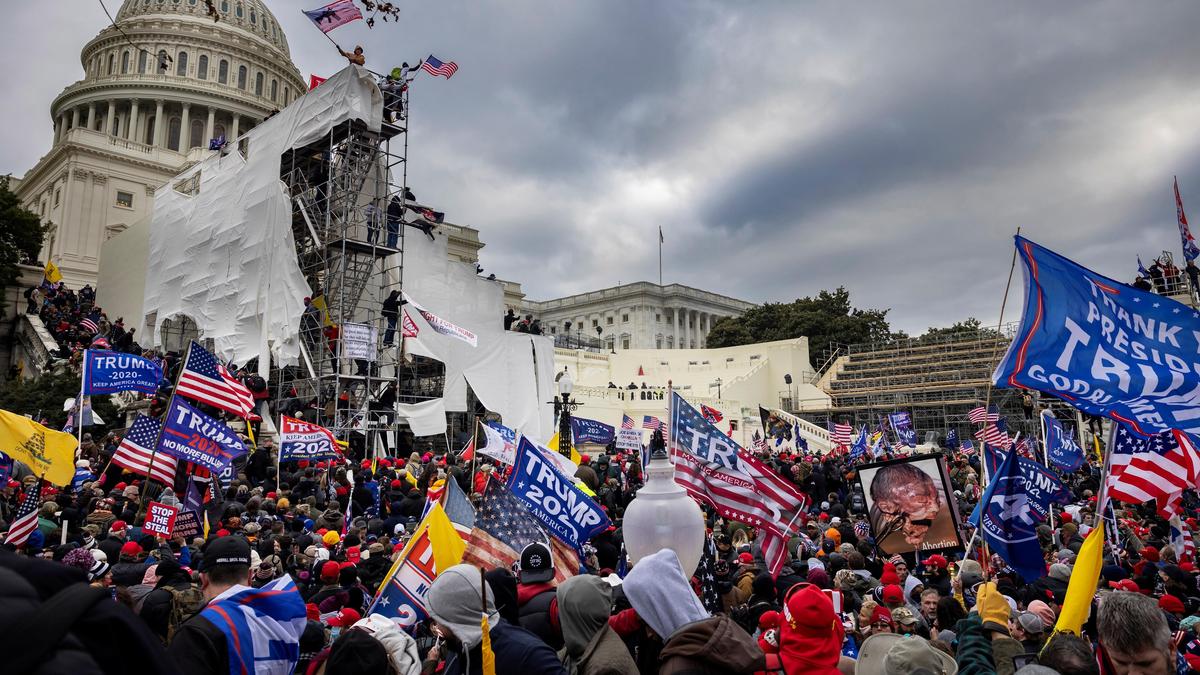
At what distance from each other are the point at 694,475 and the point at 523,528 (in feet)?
6.90

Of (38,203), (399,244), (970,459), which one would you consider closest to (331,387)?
(399,244)

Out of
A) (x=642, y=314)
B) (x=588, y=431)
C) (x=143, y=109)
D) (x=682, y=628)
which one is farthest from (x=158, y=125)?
(x=682, y=628)

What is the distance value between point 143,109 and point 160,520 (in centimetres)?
6837

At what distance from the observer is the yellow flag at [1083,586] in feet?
14.2

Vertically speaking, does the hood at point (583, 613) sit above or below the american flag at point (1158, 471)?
below

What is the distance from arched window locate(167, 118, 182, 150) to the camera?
63750mm

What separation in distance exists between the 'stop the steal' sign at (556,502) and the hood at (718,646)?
319 cm

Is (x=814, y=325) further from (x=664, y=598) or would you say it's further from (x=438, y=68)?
(x=664, y=598)

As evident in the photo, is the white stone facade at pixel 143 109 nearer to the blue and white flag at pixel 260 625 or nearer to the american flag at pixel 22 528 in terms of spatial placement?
the american flag at pixel 22 528

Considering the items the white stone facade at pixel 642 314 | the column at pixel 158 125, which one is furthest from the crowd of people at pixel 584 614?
the white stone facade at pixel 642 314

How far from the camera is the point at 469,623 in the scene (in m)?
3.31

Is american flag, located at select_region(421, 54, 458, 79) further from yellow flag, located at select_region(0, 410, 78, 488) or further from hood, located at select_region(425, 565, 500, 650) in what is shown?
hood, located at select_region(425, 565, 500, 650)

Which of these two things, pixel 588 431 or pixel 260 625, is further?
pixel 588 431

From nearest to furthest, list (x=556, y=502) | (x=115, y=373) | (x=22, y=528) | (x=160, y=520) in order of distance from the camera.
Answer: (x=556, y=502) < (x=22, y=528) < (x=160, y=520) < (x=115, y=373)
